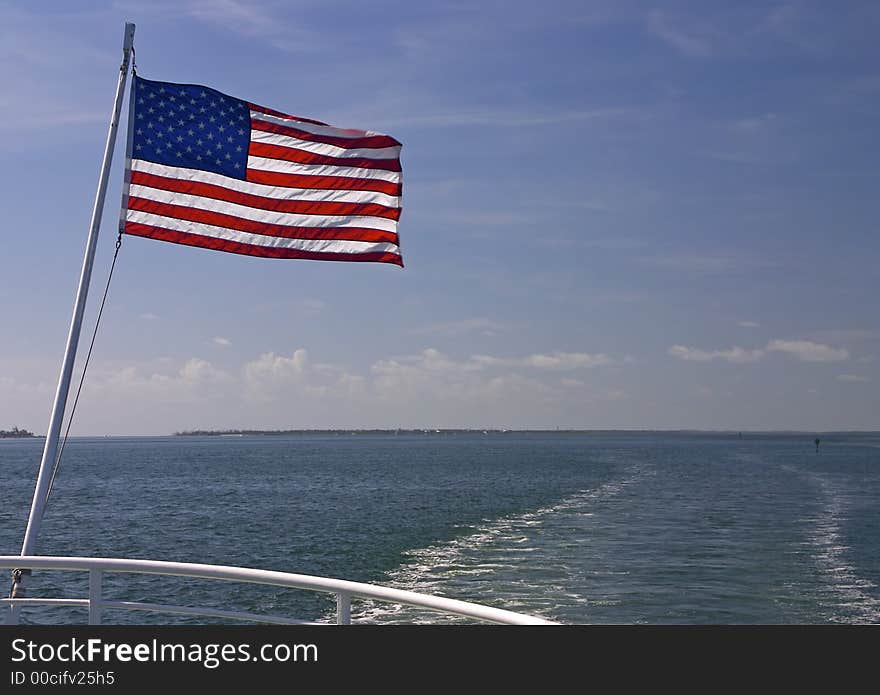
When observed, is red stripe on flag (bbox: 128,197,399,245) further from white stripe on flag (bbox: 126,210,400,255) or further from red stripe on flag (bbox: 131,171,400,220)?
red stripe on flag (bbox: 131,171,400,220)

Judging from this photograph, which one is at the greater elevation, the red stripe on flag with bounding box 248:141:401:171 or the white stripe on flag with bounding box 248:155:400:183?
the red stripe on flag with bounding box 248:141:401:171

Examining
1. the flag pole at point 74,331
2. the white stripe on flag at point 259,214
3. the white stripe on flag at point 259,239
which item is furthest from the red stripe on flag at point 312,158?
the flag pole at point 74,331

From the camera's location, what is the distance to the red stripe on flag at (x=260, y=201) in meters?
9.68

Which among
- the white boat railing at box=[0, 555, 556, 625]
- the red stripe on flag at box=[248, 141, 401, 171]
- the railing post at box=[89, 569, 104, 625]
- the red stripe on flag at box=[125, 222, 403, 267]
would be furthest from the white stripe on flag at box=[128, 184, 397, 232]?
the railing post at box=[89, 569, 104, 625]

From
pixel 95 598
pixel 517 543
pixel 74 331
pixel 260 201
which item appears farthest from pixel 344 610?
pixel 517 543

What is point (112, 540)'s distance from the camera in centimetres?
4459

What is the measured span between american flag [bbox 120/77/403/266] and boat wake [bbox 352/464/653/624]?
8.34m

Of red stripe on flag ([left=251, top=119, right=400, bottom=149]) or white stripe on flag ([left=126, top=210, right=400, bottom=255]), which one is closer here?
white stripe on flag ([left=126, top=210, right=400, bottom=255])

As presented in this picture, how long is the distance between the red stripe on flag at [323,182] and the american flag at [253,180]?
0.01 meters

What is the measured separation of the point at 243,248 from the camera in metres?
9.96

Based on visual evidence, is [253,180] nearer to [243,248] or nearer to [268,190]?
[268,190]

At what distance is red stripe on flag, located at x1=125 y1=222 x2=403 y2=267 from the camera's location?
31.1 feet
